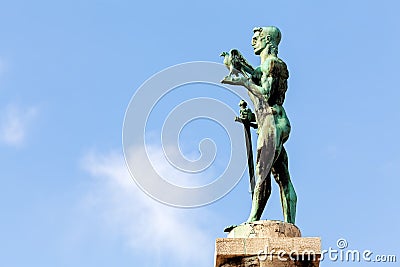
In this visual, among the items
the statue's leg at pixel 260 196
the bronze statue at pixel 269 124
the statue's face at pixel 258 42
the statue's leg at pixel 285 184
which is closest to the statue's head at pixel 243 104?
the bronze statue at pixel 269 124

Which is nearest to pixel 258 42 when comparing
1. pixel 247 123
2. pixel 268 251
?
pixel 247 123

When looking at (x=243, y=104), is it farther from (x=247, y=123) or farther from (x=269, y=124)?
(x=269, y=124)

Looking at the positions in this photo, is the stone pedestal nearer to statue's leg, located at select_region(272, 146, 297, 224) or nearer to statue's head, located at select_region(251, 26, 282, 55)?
statue's leg, located at select_region(272, 146, 297, 224)

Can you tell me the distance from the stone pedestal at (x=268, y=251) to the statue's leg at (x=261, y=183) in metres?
0.86

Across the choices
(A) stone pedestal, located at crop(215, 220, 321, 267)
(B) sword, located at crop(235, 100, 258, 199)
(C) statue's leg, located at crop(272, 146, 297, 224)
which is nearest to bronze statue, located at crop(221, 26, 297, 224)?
(C) statue's leg, located at crop(272, 146, 297, 224)

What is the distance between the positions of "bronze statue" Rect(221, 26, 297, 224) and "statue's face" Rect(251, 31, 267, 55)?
36 cm

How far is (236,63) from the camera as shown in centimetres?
1683

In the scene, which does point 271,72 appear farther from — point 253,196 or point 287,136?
point 253,196

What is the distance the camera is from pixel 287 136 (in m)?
16.8

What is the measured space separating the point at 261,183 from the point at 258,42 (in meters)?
2.95

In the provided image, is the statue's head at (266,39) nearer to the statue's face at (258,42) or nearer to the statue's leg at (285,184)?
the statue's face at (258,42)

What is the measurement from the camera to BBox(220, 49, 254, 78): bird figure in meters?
16.8

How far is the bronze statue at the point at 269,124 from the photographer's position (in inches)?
650

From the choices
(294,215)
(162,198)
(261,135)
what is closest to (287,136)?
(261,135)
